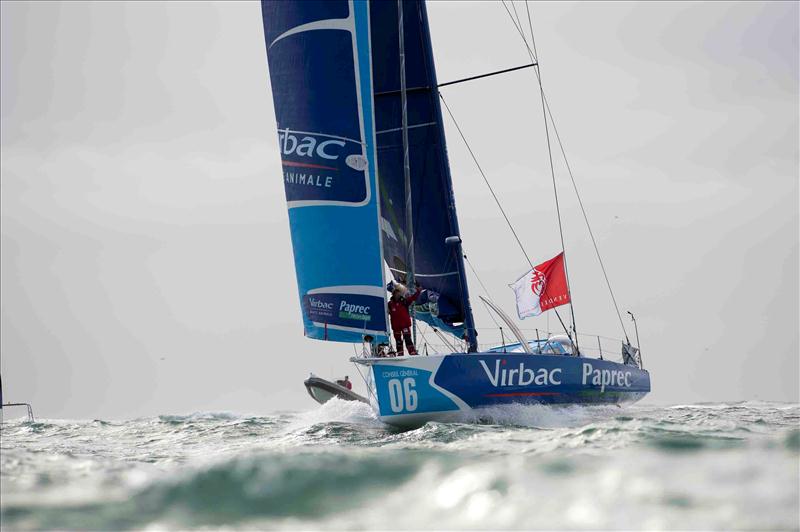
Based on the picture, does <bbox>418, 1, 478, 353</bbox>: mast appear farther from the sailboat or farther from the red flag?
the red flag

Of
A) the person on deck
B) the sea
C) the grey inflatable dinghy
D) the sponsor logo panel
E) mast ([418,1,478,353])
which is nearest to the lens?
the sea

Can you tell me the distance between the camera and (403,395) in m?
12.5

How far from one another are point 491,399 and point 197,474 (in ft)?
24.6

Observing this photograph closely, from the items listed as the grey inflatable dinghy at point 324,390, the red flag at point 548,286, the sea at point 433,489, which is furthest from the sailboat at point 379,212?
the grey inflatable dinghy at point 324,390

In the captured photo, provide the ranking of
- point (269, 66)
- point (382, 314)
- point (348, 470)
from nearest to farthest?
point (348, 470) < point (382, 314) < point (269, 66)

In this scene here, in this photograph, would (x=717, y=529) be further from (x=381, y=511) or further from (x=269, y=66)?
(x=269, y=66)

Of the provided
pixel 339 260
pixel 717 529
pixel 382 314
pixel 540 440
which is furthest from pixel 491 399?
pixel 717 529

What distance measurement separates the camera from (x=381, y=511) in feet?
15.7

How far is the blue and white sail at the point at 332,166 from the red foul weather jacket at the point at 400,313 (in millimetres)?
424

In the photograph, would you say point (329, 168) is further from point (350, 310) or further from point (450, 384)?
point (450, 384)

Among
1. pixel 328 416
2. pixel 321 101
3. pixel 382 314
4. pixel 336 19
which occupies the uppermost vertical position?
pixel 336 19

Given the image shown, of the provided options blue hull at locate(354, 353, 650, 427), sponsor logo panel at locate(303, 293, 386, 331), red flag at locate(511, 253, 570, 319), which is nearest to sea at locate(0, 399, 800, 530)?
blue hull at locate(354, 353, 650, 427)

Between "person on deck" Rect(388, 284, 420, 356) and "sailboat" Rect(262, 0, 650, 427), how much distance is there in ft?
1.31

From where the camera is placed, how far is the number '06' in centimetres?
1243
